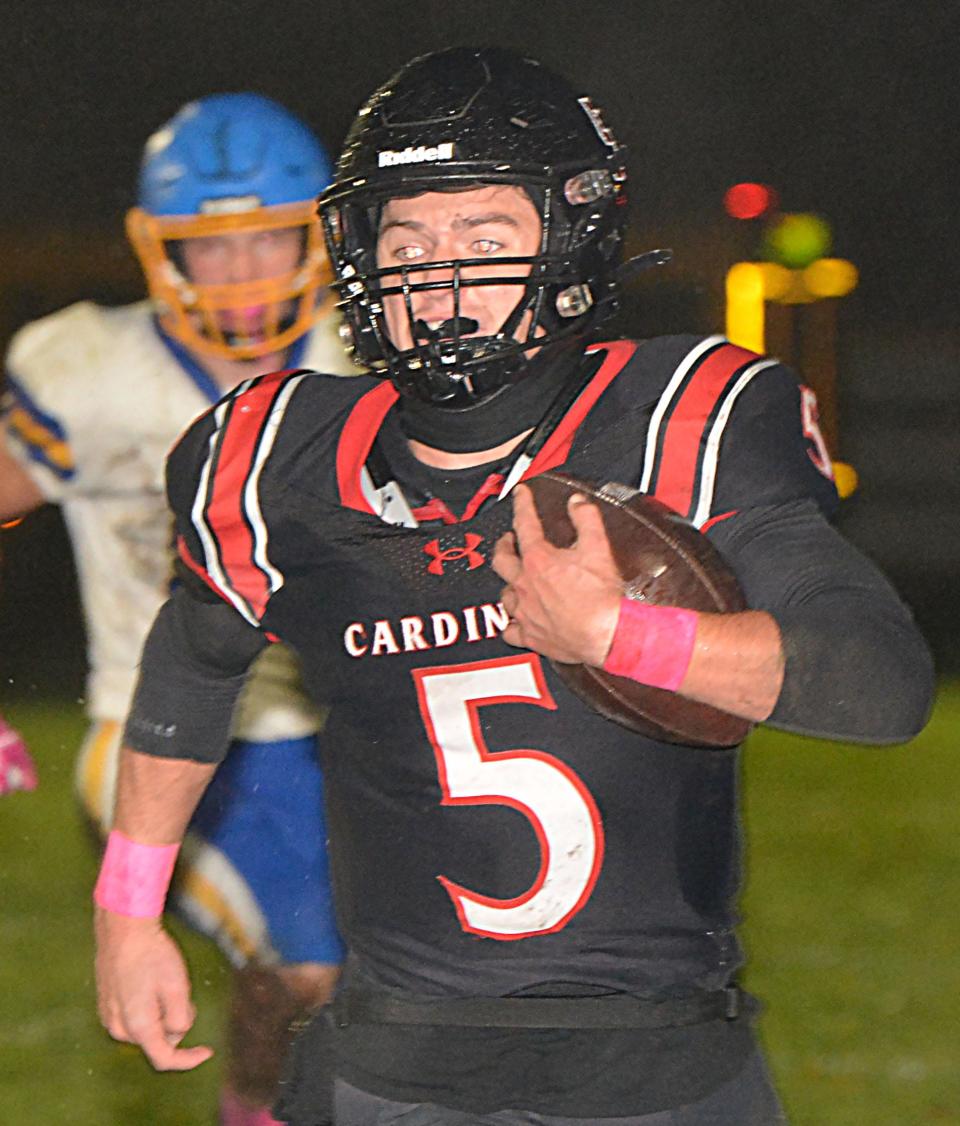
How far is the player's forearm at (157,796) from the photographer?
2451mm

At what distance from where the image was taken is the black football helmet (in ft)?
7.43

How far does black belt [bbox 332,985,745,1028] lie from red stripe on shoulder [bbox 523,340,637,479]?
548 mm

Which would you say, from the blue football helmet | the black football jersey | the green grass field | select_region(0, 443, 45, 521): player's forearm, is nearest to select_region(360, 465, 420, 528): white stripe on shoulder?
the black football jersey

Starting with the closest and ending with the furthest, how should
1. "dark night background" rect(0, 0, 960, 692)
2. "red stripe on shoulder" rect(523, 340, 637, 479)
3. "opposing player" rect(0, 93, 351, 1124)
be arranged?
"red stripe on shoulder" rect(523, 340, 637, 479) < "opposing player" rect(0, 93, 351, 1124) < "dark night background" rect(0, 0, 960, 692)

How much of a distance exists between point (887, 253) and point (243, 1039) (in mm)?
7004

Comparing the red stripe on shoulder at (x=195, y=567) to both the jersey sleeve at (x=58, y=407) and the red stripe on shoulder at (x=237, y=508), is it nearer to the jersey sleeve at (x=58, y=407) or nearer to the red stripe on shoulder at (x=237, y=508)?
the red stripe on shoulder at (x=237, y=508)

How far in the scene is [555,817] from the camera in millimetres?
2139

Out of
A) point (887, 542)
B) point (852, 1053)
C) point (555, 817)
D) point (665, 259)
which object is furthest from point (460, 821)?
point (887, 542)

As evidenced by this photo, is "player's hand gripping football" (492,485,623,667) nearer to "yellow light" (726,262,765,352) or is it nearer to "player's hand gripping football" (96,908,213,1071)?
"player's hand gripping football" (96,908,213,1071)

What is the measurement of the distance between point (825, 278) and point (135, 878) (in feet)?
19.5

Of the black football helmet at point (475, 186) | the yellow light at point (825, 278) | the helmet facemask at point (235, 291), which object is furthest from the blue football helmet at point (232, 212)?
the yellow light at point (825, 278)

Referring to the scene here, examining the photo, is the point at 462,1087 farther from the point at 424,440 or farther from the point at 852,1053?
the point at 852,1053

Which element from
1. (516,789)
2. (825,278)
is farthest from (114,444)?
(825,278)

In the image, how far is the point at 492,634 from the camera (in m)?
2.14
